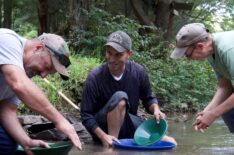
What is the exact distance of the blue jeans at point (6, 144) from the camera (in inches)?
136

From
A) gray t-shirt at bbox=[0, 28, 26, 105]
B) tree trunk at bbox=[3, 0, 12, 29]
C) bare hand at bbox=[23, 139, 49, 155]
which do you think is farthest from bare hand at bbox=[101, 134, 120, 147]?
tree trunk at bbox=[3, 0, 12, 29]

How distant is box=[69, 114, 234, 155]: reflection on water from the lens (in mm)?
4777

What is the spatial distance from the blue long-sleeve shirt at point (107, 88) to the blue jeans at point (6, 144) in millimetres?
1605

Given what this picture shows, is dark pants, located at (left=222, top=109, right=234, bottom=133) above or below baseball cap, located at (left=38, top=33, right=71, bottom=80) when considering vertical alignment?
below

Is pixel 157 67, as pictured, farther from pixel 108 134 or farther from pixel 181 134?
pixel 108 134

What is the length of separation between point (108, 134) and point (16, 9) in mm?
12099

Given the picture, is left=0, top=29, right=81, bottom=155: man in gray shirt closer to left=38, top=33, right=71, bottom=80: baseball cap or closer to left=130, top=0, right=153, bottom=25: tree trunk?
left=38, top=33, right=71, bottom=80: baseball cap

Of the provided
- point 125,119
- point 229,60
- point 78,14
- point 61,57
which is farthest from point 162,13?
point 61,57

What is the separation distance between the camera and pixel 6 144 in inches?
136

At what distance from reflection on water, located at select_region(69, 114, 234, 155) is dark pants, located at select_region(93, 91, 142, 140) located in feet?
0.86

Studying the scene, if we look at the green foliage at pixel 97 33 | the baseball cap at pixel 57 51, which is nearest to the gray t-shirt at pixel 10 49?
the baseball cap at pixel 57 51

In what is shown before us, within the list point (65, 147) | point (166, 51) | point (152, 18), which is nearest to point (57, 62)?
point (65, 147)

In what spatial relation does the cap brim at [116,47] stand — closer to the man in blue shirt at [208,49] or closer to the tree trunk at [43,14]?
the man in blue shirt at [208,49]

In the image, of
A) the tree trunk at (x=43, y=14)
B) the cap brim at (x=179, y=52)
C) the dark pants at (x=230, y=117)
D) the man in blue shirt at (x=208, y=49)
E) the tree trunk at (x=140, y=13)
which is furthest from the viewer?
the tree trunk at (x=140, y=13)
